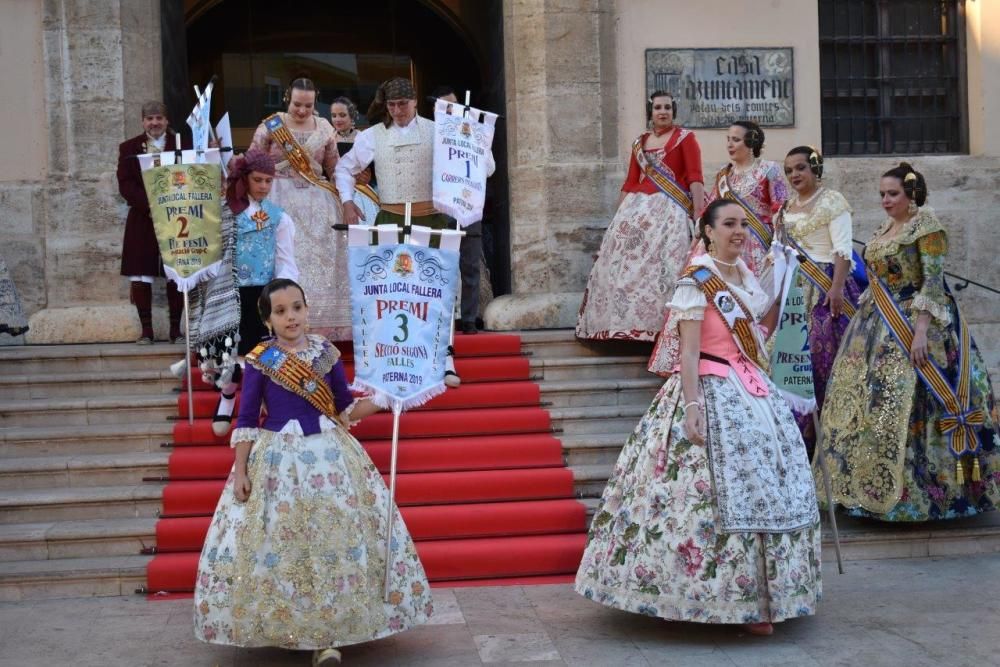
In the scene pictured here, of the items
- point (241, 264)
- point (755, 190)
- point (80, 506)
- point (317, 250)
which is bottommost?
point (80, 506)

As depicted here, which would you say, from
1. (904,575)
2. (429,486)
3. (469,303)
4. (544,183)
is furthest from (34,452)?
(904,575)

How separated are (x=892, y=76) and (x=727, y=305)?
237 inches

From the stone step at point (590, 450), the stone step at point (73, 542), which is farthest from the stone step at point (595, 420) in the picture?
the stone step at point (73, 542)

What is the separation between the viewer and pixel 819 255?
8.52 metres

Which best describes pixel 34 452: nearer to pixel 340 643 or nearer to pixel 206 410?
pixel 206 410

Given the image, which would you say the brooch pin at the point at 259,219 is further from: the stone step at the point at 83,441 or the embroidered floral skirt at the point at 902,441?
the embroidered floral skirt at the point at 902,441

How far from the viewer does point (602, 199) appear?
1058 cm

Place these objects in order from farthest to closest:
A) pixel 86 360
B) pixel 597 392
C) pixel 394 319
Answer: pixel 86 360, pixel 597 392, pixel 394 319

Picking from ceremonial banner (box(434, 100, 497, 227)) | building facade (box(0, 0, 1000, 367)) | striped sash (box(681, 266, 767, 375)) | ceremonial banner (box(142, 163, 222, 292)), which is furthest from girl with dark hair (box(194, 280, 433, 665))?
building facade (box(0, 0, 1000, 367))

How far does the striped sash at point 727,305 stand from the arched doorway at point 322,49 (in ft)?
26.3

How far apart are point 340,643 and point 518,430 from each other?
3.03 meters

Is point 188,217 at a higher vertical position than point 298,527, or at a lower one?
higher

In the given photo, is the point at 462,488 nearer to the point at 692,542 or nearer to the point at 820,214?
the point at 692,542

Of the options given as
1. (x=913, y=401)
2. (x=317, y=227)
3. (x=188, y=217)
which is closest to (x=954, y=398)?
(x=913, y=401)
